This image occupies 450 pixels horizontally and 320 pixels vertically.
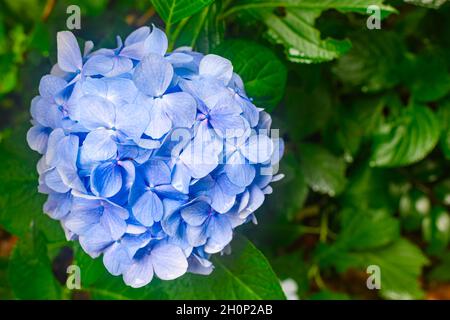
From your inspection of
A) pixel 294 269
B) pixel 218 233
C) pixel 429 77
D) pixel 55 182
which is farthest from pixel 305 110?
pixel 55 182

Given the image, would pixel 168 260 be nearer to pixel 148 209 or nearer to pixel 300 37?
pixel 148 209

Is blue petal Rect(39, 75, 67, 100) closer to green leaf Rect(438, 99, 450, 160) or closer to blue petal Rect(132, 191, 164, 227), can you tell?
blue petal Rect(132, 191, 164, 227)

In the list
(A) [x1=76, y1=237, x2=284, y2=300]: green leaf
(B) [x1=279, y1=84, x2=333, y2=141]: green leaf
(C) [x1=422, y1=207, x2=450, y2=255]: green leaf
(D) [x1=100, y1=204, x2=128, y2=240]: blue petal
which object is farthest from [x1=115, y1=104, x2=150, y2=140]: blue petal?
(C) [x1=422, y1=207, x2=450, y2=255]: green leaf

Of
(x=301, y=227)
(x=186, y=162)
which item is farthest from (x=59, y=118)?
(x=301, y=227)

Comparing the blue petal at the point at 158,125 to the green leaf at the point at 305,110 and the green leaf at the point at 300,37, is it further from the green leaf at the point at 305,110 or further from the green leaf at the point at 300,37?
the green leaf at the point at 305,110

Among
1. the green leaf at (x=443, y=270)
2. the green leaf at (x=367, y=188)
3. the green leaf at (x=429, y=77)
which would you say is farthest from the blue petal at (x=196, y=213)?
the green leaf at (x=443, y=270)

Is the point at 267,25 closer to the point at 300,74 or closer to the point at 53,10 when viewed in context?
the point at 300,74

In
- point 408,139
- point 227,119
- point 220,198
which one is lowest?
point 220,198
